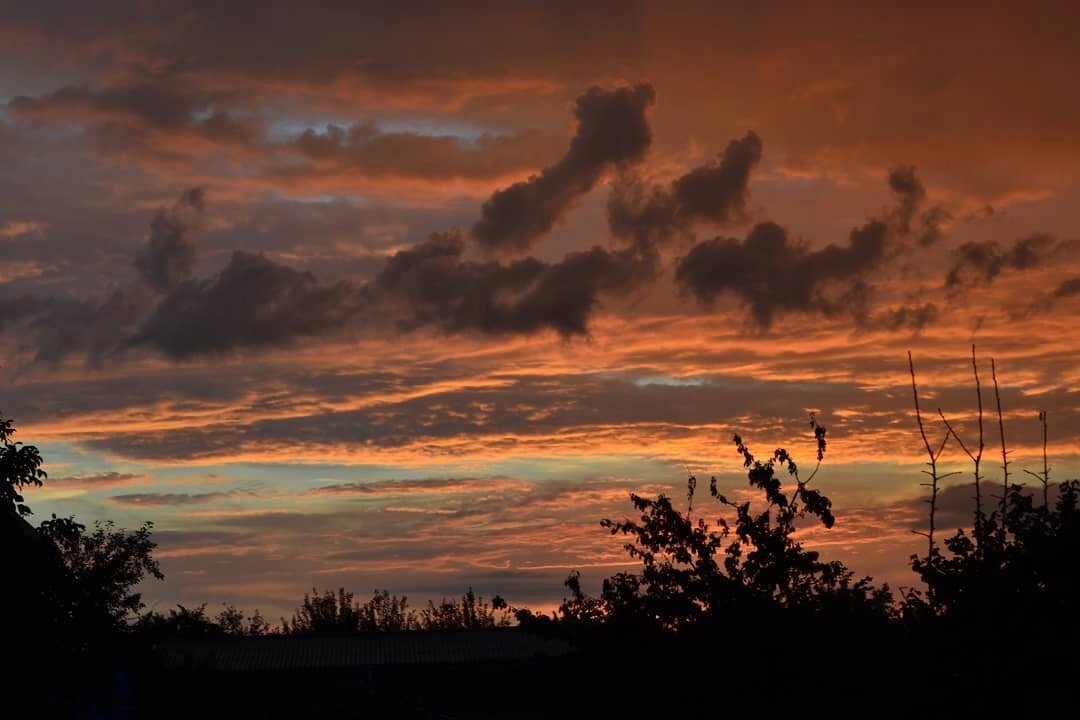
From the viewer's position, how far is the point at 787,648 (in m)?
22.0

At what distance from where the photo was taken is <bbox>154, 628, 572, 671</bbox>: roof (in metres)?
56.4

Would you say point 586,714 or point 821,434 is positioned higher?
point 821,434

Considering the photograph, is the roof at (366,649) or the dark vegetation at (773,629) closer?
the dark vegetation at (773,629)

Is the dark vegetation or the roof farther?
the roof

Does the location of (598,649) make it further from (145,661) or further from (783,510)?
(145,661)

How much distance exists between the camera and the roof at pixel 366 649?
56.4 metres

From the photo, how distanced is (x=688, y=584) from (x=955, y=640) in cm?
455

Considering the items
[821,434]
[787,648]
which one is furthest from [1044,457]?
[787,648]

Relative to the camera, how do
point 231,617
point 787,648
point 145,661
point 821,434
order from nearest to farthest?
point 787,648 → point 821,434 → point 145,661 → point 231,617

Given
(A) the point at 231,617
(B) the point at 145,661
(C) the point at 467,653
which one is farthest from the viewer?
(A) the point at 231,617

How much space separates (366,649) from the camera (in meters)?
59.2

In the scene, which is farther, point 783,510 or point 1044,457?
point 1044,457

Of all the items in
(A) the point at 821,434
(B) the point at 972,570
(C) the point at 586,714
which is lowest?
(C) the point at 586,714

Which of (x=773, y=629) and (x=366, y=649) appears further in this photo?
(x=366, y=649)
